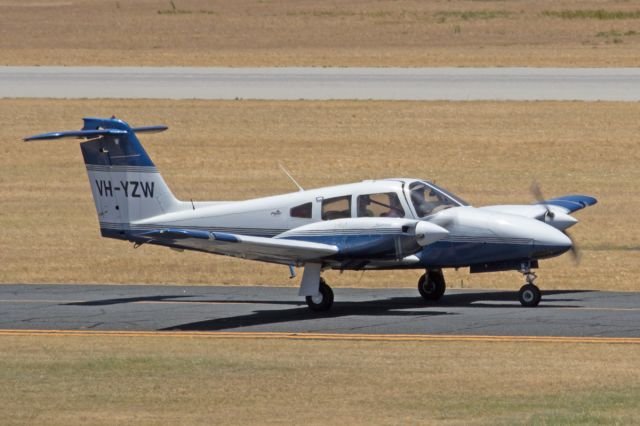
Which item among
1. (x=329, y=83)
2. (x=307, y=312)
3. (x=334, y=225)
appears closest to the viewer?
(x=334, y=225)

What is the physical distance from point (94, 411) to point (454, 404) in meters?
4.05

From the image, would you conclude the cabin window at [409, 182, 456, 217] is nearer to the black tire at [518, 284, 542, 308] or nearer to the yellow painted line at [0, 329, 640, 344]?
the black tire at [518, 284, 542, 308]

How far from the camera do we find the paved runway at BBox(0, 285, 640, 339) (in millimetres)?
20750

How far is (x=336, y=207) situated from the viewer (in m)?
22.8

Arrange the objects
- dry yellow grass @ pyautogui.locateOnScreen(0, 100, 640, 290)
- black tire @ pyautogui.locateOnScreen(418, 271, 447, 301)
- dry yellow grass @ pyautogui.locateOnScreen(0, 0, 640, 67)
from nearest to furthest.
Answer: black tire @ pyautogui.locateOnScreen(418, 271, 447, 301) < dry yellow grass @ pyautogui.locateOnScreen(0, 100, 640, 290) < dry yellow grass @ pyautogui.locateOnScreen(0, 0, 640, 67)

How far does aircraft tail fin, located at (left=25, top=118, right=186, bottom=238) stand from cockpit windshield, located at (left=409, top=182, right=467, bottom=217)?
4.46 meters

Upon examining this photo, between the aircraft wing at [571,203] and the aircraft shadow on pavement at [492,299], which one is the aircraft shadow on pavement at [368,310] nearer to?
the aircraft shadow on pavement at [492,299]

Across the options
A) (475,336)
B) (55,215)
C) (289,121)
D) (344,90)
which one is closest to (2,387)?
(475,336)

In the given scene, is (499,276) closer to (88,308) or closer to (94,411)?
(88,308)

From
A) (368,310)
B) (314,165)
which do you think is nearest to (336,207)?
(368,310)

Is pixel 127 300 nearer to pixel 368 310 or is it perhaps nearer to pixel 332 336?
pixel 368 310

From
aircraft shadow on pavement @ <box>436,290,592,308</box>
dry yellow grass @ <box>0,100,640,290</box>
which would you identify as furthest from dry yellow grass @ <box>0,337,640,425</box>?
dry yellow grass @ <box>0,100,640,290</box>

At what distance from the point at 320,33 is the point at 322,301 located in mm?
58340

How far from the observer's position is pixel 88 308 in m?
23.3
